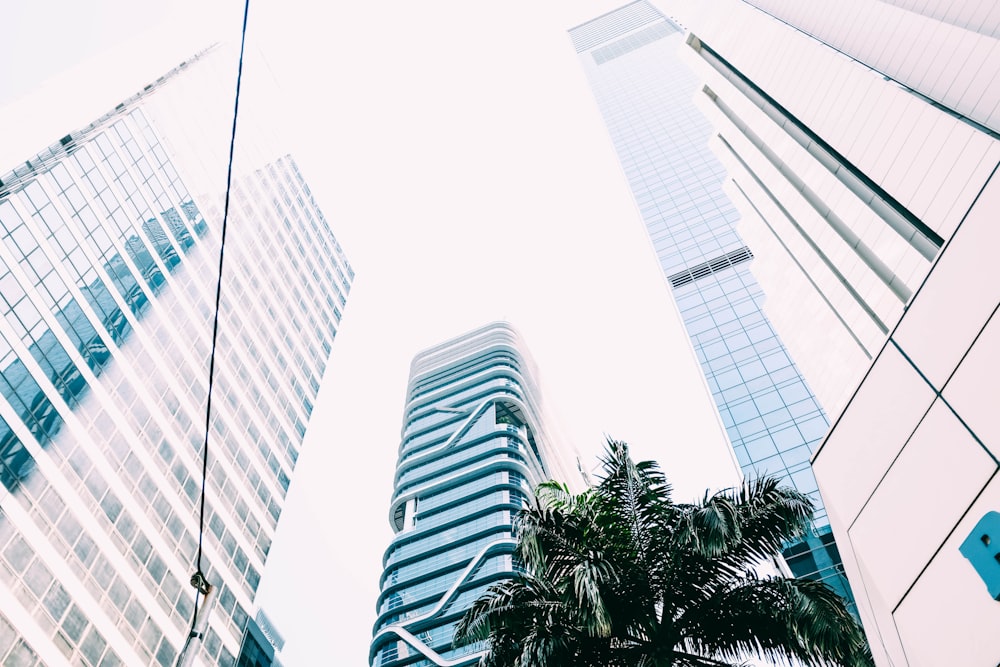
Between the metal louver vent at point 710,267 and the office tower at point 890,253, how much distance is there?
3456cm

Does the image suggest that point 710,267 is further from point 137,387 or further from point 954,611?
point 954,611

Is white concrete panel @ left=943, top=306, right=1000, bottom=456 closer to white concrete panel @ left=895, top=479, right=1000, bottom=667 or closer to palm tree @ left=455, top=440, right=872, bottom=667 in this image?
white concrete panel @ left=895, top=479, right=1000, bottom=667

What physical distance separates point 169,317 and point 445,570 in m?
49.7

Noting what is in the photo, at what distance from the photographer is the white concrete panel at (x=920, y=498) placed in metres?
8.80

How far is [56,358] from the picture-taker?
5034 cm

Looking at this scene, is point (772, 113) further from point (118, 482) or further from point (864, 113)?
point (118, 482)

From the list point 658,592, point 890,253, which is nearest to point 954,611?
point 658,592

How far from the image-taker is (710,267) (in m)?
87.7

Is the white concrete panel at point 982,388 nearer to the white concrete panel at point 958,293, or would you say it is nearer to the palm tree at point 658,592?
the white concrete panel at point 958,293

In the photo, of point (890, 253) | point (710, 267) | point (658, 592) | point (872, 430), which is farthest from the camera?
point (710, 267)

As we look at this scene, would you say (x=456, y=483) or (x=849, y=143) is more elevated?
(x=456, y=483)

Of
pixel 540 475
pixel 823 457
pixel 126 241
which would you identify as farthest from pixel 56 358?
pixel 540 475

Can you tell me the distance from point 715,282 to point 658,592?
76.1 metres

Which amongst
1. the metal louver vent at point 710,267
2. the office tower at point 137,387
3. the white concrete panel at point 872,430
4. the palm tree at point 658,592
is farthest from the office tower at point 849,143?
the office tower at point 137,387
